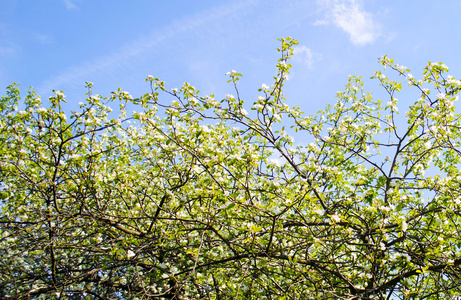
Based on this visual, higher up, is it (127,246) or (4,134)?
(4,134)

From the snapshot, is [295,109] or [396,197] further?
[295,109]

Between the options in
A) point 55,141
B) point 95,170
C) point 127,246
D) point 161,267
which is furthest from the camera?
point 95,170

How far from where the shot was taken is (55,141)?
5719 mm

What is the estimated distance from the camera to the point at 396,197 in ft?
16.6

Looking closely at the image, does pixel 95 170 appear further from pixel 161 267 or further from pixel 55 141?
pixel 161 267

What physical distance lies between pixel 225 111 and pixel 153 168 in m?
2.16

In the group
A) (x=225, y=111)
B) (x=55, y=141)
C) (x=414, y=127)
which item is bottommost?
(x=55, y=141)

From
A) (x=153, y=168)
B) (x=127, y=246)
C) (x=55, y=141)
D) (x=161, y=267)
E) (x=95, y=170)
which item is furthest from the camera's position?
(x=153, y=168)

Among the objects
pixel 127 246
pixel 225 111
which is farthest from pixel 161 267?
pixel 225 111

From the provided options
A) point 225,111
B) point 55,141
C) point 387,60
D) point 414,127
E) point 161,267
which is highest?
point 387,60

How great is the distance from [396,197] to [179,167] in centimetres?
347

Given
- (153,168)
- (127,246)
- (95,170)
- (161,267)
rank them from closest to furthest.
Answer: (161,267) < (127,246) < (95,170) < (153,168)

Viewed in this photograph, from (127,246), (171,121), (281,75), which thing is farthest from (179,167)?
(281,75)

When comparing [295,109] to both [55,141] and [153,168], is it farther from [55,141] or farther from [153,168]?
[55,141]
